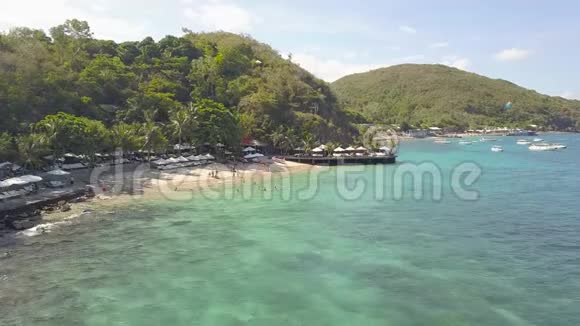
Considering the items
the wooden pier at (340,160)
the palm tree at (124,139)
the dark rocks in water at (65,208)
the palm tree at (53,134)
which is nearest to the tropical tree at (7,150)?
the palm tree at (53,134)

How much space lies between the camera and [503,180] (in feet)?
205

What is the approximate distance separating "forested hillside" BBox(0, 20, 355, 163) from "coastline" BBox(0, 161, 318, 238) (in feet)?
22.4

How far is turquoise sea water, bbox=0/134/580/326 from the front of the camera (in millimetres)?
19406

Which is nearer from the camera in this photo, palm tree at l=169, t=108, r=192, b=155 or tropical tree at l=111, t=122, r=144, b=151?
tropical tree at l=111, t=122, r=144, b=151

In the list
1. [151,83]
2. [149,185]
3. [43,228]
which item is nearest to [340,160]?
[149,185]

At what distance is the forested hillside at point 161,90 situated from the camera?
61.4 m

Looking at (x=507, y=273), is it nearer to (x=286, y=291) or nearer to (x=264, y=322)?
(x=286, y=291)

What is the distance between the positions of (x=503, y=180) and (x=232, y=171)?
3893cm

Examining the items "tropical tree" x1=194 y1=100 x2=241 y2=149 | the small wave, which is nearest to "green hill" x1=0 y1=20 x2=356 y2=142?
"tropical tree" x1=194 y1=100 x2=241 y2=149

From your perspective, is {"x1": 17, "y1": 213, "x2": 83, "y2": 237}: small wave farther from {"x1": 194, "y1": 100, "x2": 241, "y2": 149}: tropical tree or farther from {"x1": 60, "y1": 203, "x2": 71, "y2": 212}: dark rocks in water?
{"x1": 194, "y1": 100, "x2": 241, "y2": 149}: tropical tree

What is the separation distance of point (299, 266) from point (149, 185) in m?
29.5

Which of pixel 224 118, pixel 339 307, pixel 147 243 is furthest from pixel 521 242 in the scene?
pixel 224 118

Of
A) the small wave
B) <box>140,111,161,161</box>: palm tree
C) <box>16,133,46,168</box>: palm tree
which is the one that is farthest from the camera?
<box>140,111,161,161</box>: palm tree

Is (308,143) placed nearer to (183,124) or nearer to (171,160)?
(183,124)
